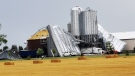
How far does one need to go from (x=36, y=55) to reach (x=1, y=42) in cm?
5802

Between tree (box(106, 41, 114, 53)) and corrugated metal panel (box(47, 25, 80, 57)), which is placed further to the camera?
tree (box(106, 41, 114, 53))

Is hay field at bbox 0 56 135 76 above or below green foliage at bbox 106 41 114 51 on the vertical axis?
below

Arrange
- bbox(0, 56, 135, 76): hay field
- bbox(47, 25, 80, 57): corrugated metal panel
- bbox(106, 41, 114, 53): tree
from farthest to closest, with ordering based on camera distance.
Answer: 1. bbox(106, 41, 114, 53): tree
2. bbox(47, 25, 80, 57): corrugated metal panel
3. bbox(0, 56, 135, 76): hay field

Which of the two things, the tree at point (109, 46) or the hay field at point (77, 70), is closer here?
the hay field at point (77, 70)

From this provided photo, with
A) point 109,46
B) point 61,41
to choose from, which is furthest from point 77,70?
point 109,46

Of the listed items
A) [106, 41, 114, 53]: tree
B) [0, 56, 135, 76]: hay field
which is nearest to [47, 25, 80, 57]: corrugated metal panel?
[106, 41, 114, 53]: tree

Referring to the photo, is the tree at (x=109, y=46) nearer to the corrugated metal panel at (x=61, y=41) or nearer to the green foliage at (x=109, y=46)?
the green foliage at (x=109, y=46)

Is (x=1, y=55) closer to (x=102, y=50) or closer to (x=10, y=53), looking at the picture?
(x=10, y=53)

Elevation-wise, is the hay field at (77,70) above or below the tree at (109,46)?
below

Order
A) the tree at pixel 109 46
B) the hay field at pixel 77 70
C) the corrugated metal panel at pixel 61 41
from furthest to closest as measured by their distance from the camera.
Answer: the tree at pixel 109 46 < the corrugated metal panel at pixel 61 41 < the hay field at pixel 77 70

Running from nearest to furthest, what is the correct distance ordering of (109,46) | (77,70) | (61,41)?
1. (77,70)
2. (61,41)
3. (109,46)

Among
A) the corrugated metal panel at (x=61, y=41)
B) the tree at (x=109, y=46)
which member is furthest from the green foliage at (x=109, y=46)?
the corrugated metal panel at (x=61, y=41)

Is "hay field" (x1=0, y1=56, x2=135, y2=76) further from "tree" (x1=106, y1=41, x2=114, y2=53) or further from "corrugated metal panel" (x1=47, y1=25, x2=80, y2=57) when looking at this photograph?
"tree" (x1=106, y1=41, x2=114, y2=53)

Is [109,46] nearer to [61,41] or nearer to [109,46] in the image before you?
[109,46]
